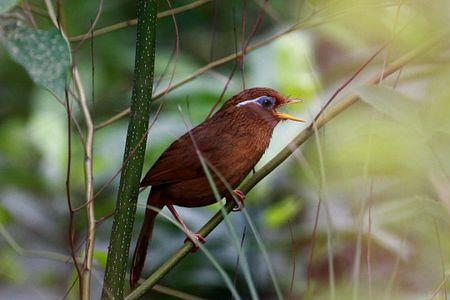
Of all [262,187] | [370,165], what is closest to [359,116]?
[370,165]

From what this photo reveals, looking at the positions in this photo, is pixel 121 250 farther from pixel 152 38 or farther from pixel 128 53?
pixel 128 53

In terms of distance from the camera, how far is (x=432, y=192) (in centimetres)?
161

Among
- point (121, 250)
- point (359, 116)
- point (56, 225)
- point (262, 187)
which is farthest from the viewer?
point (56, 225)

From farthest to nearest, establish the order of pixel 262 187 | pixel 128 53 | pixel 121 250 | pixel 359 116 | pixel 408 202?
1. pixel 128 53
2. pixel 262 187
3. pixel 359 116
4. pixel 408 202
5. pixel 121 250

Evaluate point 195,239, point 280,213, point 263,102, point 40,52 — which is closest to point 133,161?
point 195,239

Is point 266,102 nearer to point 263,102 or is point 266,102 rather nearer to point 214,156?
point 263,102

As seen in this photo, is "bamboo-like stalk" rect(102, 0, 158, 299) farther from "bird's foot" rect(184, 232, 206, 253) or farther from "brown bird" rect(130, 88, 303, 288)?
"brown bird" rect(130, 88, 303, 288)

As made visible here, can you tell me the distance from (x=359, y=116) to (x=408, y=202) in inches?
7.8

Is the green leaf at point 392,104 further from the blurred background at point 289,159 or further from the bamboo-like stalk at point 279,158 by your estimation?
the bamboo-like stalk at point 279,158

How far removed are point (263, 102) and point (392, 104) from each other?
0.68m

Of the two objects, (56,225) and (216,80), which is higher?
(216,80)

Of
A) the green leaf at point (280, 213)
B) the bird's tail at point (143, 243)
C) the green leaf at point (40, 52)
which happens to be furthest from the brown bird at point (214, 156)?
the green leaf at point (280, 213)

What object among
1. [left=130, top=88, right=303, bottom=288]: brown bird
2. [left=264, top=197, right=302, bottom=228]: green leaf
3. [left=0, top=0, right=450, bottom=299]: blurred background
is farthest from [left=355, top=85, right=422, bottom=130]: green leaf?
[left=264, top=197, right=302, bottom=228]: green leaf

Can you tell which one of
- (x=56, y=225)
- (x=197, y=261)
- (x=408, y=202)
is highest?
(x=56, y=225)
